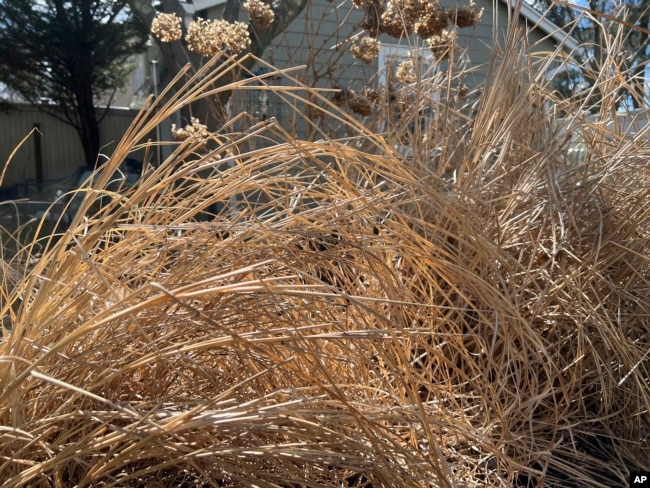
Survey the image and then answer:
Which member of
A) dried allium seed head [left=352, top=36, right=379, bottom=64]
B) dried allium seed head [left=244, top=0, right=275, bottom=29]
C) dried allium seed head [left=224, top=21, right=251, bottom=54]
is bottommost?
dried allium seed head [left=352, top=36, right=379, bottom=64]

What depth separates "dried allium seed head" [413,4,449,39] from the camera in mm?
3631

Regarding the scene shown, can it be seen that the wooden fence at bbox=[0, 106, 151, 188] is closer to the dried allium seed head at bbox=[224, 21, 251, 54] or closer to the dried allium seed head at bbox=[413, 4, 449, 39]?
the dried allium seed head at bbox=[224, 21, 251, 54]

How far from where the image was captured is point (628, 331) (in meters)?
1.95

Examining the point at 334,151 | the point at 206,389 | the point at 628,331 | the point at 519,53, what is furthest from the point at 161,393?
the point at 519,53

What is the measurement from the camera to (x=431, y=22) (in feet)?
12.0

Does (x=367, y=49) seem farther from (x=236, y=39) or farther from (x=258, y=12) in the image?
(x=236, y=39)

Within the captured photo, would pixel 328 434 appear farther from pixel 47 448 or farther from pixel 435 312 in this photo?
pixel 435 312

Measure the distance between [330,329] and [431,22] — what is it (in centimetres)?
248

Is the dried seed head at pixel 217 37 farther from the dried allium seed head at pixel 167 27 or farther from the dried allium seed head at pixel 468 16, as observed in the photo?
the dried allium seed head at pixel 468 16

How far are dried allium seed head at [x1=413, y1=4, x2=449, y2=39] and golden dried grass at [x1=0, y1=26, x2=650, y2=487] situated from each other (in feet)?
4.52

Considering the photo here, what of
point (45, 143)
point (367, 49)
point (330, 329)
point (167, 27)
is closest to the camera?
point (330, 329)

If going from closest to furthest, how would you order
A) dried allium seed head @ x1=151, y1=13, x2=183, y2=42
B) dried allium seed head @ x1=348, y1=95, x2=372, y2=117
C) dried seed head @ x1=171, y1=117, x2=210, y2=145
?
dried seed head @ x1=171, y1=117, x2=210, y2=145 < dried allium seed head @ x1=151, y1=13, x2=183, y2=42 < dried allium seed head @ x1=348, y1=95, x2=372, y2=117

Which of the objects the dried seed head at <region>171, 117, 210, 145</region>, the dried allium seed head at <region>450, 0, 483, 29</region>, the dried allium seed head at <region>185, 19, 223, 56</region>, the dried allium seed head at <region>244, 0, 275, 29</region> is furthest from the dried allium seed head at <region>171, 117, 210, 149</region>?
the dried allium seed head at <region>450, 0, 483, 29</region>

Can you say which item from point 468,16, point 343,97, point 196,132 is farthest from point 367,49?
point 196,132
